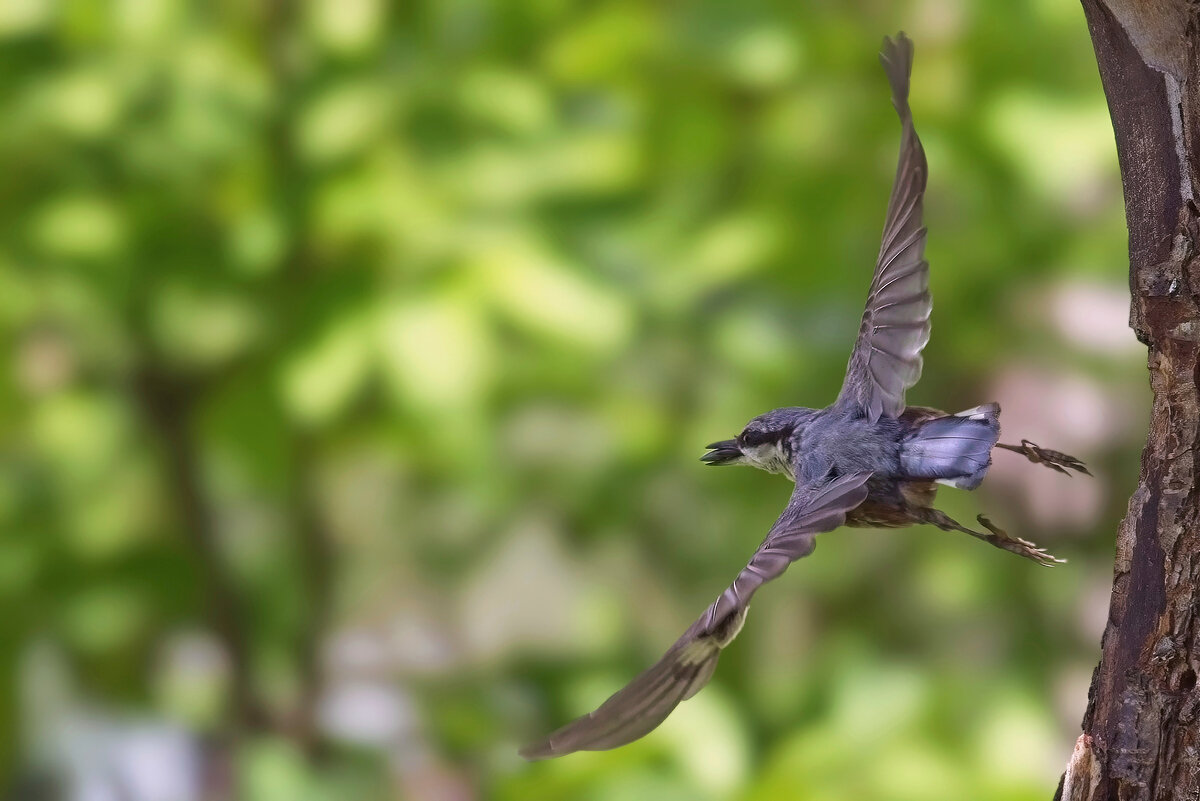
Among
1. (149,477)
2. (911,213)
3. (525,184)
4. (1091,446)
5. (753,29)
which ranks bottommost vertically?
(911,213)

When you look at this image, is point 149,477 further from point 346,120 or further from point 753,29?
point 753,29

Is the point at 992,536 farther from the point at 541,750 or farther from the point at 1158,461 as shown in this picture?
the point at 541,750

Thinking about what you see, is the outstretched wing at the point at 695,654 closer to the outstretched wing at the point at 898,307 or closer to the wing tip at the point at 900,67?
the outstretched wing at the point at 898,307

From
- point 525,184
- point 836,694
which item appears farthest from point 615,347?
point 836,694

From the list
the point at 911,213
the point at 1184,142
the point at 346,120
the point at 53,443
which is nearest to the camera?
the point at 1184,142

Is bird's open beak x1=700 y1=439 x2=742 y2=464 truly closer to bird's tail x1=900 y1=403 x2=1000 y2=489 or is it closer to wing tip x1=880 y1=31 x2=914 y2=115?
bird's tail x1=900 y1=403 x2=1000 y2=489

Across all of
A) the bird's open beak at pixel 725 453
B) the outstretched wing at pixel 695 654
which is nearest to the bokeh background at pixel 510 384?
the bird's open beak at pixel 725 453

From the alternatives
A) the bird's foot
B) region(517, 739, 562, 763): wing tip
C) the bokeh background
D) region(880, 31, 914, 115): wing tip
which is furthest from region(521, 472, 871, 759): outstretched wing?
the bokeh background

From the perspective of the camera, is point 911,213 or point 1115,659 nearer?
point 1115,659
